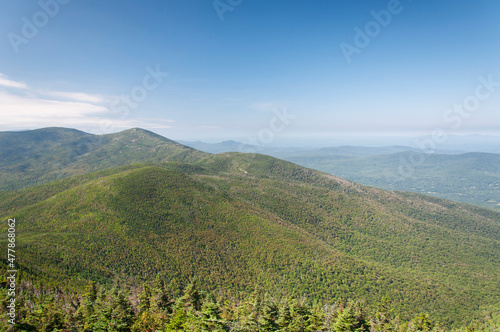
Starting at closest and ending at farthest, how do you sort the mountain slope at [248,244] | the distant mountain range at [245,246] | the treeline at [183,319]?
the treeline at [183,319] < the distant mountain range at [245,246] < the mountain slope at [248,244]

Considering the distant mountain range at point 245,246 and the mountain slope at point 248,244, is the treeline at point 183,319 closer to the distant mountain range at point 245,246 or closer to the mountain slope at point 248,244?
the distant mountain range at point 245,246

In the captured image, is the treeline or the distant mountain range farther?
the distant mountain range

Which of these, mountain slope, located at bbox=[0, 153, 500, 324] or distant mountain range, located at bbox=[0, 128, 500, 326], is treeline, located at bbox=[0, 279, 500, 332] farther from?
mountain slope, located at bbox=[0, 153, 500, 324]

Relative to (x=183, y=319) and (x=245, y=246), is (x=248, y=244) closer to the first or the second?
(x=245, y=246)

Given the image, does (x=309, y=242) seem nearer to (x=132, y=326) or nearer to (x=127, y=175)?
(x=132, y=326)

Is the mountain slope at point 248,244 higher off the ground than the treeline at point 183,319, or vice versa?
the treeline at point 183,319

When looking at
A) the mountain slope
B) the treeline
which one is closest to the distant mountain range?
the mountain slope

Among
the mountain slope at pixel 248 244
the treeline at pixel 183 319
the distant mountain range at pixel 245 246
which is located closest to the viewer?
the treeline at pixel 183 319

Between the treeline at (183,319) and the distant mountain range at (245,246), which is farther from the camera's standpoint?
the distant mountain range at (245,246)

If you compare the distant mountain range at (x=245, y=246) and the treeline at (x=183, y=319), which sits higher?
the treeline at (x=183, y=319)

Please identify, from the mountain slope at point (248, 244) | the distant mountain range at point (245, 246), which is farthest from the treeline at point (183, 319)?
the mountain slope at point (248, 244)
